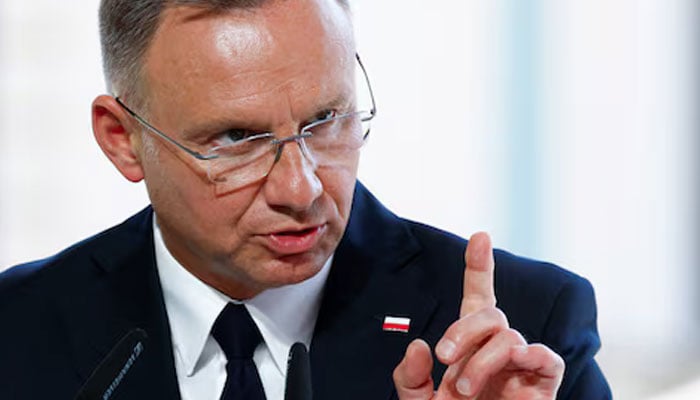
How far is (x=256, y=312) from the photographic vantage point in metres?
1.87

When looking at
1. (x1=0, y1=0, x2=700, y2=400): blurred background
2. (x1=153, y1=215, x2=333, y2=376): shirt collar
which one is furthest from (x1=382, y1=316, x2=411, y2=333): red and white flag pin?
(x1=0, y1=0, x2=700, y2=400): blurred background

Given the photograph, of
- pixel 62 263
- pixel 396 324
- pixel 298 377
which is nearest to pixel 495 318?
pixel 298 377

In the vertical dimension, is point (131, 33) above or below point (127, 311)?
above

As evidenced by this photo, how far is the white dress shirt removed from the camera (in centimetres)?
187

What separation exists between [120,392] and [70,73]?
232cm

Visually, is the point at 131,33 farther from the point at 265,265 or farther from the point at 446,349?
the point at 446,349

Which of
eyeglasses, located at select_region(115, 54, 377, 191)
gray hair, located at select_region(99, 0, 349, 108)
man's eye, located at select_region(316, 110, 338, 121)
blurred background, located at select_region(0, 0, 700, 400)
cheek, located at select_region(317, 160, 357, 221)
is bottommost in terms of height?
blurred background, located at select_region(0, 0, 700, 400)

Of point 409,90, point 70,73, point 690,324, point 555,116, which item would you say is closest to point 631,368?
point 690,324

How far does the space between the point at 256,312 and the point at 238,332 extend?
4 centimetres

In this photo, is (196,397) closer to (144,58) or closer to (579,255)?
(144,58)

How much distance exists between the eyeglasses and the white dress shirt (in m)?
0.28

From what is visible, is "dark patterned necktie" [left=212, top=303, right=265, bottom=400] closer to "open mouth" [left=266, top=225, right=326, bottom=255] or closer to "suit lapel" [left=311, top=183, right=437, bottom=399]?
"suit lapel" [left=311, top=183, right=437, bottom=399]

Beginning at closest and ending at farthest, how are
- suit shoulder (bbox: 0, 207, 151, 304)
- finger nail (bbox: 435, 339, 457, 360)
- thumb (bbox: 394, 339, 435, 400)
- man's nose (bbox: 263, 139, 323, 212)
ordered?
finger nail (bbox: 435, 339, 457, 360), thumb (bbox: 394, 339, 435, 400), man's nose (bbox: 263, 139, 323, 212), suit shoulder (bbox: 0, 207, 151, 304)

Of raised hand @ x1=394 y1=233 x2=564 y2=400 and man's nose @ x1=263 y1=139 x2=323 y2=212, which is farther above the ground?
man's nose @ x1=263 y1=139 x2=323 y2=212
